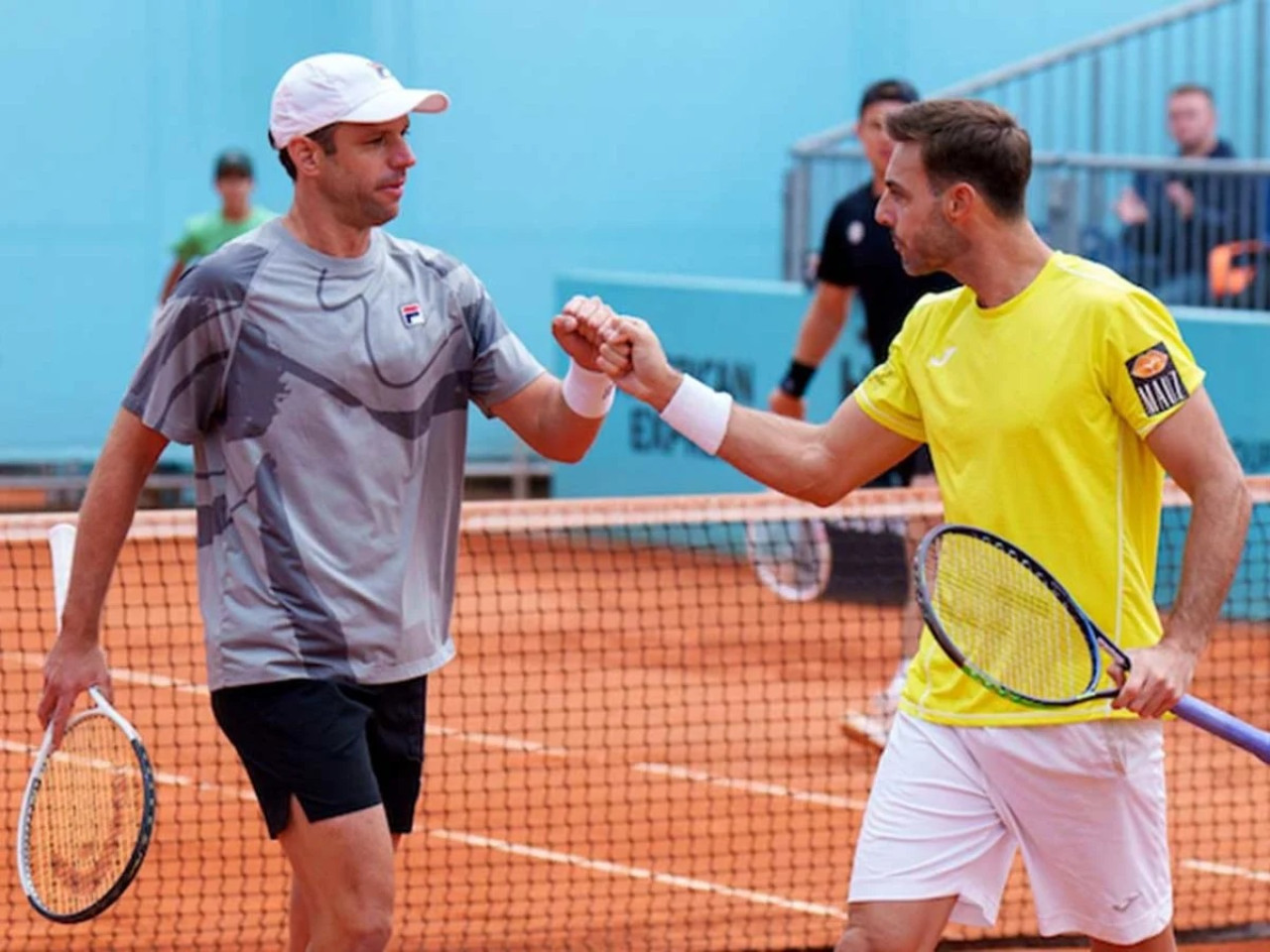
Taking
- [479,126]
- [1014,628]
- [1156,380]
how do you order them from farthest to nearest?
1. [479,126]
2. [1014,628]
3. [1156,380]

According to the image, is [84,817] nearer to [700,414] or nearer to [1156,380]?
[700,414]

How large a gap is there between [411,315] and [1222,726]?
1.66 m

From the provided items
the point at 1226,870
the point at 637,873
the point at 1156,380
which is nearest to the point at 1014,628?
the point at 1156,380

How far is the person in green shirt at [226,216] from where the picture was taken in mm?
14102

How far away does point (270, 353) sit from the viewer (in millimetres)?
4492

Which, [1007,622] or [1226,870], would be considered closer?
[1007,622]

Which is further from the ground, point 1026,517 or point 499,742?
point 1026,517

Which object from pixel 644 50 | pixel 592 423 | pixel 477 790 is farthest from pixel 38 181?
pixel 592 423

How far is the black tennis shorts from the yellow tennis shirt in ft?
3.34

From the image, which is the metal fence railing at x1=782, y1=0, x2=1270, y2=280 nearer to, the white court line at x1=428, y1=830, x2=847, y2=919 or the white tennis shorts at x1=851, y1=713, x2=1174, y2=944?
the white court line at x1=428, y1=830, x2=847, y2=919

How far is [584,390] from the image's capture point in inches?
187

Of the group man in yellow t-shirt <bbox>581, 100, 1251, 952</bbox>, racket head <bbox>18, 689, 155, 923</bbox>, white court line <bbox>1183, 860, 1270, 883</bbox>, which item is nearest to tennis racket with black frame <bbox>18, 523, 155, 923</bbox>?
racket head <bbox>18, 689, 155, 923</bbox>

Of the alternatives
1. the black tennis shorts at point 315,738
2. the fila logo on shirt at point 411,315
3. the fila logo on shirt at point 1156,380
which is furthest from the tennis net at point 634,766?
the fila logo on shirt at point 1156,380

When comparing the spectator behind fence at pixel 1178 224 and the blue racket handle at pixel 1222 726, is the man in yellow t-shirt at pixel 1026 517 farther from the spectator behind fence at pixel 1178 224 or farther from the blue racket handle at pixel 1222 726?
the spectator behind fence at pixel 1178 224
